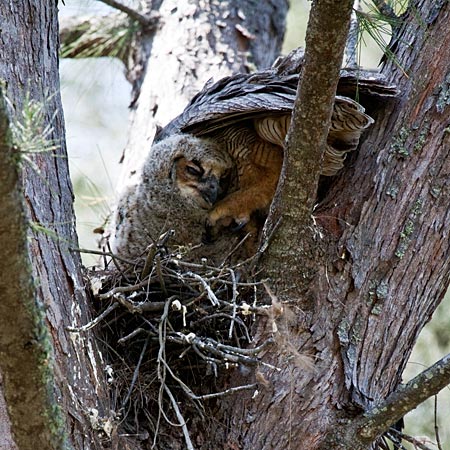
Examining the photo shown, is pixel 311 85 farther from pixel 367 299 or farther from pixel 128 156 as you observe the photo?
pixel 128 156

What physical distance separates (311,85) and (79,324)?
115 centimetres

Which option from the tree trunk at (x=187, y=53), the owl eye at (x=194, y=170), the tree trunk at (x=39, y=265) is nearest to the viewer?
the tree trunk at (x=39, y=265)

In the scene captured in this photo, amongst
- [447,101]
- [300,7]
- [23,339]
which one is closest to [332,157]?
[447,101]

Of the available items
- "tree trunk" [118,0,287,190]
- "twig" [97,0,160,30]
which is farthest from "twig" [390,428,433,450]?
"twig" [97,0,160,30]

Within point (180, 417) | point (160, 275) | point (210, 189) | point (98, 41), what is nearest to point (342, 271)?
point (160, 275)

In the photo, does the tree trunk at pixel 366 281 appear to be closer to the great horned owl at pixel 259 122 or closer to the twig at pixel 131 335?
the great horned owl at pixel 259 122

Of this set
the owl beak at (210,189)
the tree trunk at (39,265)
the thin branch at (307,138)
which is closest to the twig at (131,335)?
the tree trunk at (39,265)

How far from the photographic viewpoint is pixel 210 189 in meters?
3.95

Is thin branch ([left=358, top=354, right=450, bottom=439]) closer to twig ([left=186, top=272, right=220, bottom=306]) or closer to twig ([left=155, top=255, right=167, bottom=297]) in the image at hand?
twig ([left=186, top=272, right=220, bottom=306])

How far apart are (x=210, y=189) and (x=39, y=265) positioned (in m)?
1.42

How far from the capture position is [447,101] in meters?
3.11

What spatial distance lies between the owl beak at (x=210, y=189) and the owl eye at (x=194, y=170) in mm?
40

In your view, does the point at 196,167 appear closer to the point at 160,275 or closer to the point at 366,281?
the point at 160,275

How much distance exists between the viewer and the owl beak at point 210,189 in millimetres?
3943
